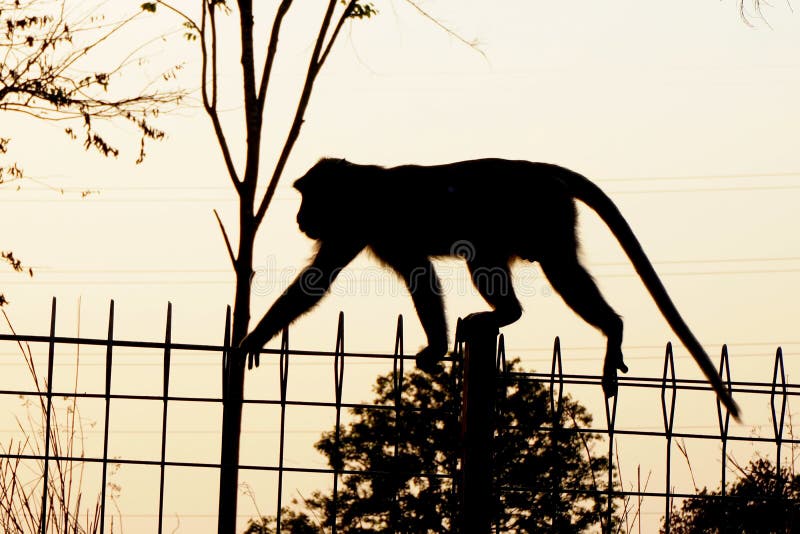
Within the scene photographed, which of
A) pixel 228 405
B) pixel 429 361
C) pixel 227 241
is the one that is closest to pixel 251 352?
pixel 228 405

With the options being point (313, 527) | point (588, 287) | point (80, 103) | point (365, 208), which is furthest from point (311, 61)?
point (313, 527)

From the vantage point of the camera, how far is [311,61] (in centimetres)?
1207

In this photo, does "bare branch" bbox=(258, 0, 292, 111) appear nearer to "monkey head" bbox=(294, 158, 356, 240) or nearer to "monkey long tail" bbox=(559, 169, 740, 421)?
"monkey head" bbox=(294, 158, 356, 240)

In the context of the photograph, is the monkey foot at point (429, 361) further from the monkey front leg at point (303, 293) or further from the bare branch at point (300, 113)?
the bare branch at point (300, 113)

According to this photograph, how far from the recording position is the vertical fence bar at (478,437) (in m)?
4.31

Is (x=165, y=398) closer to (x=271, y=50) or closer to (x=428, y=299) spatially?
(x=428, y=299)

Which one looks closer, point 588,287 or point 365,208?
point 588,287

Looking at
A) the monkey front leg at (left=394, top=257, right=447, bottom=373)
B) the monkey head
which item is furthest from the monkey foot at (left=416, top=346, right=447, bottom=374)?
the monkey head

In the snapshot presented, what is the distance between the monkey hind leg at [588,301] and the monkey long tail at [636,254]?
0.93 ft

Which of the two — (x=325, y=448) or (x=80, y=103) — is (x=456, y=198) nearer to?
(x=80, y=103)

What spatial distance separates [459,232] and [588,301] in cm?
102

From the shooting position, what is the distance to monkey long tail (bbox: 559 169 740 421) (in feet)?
19.8

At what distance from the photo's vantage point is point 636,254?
676 cm

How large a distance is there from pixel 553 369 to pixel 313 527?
749 inches
